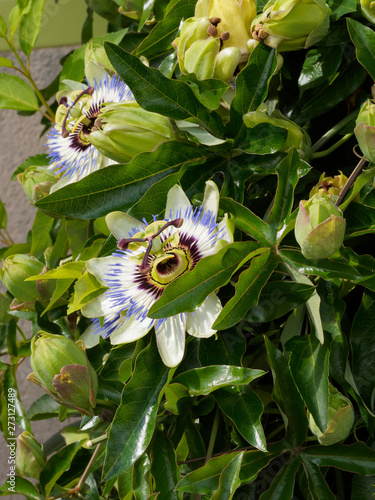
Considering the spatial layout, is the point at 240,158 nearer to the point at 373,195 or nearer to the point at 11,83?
the point at 373,195

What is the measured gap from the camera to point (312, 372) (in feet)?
1.80

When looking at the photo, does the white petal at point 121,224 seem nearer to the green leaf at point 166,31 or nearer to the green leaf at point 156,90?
the green leaf at point 156,90

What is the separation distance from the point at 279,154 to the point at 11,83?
53cm

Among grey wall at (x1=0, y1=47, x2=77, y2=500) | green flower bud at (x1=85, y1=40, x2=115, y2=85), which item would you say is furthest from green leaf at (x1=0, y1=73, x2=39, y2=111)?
grey wall at (x1=0, y1=47, x2=77, y2=500)

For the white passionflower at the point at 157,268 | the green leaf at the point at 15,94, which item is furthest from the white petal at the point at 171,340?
the green leaf at the point at 15,94

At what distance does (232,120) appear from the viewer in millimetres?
615

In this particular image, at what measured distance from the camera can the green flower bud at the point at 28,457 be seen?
0.77 m

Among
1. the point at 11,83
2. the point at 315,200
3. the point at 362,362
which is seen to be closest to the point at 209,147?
the point at 315,200

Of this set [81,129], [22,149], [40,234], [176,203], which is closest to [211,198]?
[176,203]

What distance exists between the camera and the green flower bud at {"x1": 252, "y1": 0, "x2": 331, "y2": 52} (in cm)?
58

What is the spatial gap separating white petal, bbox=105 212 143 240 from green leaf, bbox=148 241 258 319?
114 millimetres

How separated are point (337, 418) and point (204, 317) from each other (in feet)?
0.49

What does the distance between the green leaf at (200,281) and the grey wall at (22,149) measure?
132cm

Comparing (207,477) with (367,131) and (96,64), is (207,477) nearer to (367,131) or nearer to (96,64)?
(367,131)
